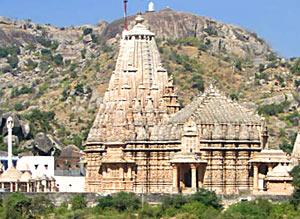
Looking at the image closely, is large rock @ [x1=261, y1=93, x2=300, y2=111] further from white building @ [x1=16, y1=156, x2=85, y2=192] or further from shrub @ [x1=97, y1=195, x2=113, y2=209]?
shrub @ [x1=97, y1=195, x2=113, y2=209]

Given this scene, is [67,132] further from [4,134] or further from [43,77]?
[43,77]

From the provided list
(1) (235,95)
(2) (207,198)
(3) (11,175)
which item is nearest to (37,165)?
(3) (11,175)

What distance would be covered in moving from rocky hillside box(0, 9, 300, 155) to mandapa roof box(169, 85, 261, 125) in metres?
34.1

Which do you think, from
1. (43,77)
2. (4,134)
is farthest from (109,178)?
(43,77)

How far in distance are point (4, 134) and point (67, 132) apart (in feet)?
72.5

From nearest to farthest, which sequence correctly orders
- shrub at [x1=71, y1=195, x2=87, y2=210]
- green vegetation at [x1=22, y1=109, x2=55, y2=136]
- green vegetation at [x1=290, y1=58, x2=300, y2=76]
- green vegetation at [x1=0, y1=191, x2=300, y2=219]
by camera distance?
green vegetation at [x1=0, y1=191, x2=300, y2=219]
shrub at [x1=71, y1=195, x2=87, y2=210]
green vegetation at [x1=22, y1=109, x2=55, y2=136]
green vegetation at [x1=290, y1=58, x2=300, y2=76]

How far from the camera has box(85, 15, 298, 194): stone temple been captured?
97125mm

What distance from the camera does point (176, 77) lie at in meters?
163

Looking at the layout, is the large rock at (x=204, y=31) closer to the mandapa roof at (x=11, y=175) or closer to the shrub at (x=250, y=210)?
the mandapa roof at (x=11, y=175)

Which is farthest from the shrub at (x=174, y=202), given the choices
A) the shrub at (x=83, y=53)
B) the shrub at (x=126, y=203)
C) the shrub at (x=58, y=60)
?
the shrub at (x=58, y=60)

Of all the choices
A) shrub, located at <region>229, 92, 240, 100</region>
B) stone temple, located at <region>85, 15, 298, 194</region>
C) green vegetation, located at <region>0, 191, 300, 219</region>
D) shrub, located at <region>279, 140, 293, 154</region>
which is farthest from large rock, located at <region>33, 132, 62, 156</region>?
green vegetation, located at <region>0, 191, 300, 219</region>

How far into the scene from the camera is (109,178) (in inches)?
3930

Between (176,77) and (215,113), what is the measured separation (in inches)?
A: 2553

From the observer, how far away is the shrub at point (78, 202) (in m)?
96.6
